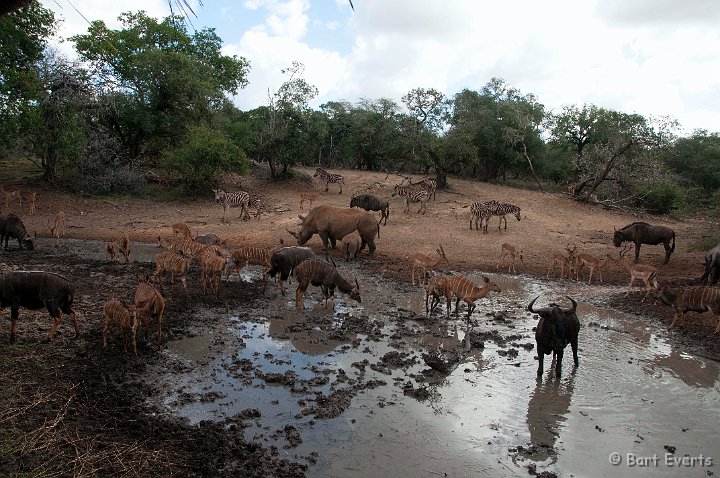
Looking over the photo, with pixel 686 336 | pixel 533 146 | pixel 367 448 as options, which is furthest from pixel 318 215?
pixel 533 146

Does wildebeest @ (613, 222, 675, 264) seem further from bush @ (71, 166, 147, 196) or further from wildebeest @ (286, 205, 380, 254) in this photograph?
bush @ (71, 166, 147, 196)

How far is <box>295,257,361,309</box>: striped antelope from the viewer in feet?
38.1

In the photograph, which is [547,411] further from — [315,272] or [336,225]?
[336,225]

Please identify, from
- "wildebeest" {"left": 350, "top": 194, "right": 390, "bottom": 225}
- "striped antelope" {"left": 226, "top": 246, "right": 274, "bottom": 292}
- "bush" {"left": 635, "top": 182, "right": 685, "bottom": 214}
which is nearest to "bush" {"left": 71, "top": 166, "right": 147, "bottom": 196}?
"wildebeest" {"left": 350, "top": 194, "right": 390, "bottom": 225}

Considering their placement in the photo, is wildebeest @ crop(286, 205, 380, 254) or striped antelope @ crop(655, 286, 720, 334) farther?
wildebeest @ crop(286, 205, 380, 254)

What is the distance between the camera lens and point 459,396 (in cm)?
790

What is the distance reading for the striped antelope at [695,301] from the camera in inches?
422

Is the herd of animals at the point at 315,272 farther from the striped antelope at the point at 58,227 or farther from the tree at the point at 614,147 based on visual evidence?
the tree at the point at 614,147

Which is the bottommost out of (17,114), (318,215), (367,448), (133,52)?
(367,448)

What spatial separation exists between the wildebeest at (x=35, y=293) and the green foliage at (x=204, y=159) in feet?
55.0

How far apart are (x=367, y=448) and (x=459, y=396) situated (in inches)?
77.5

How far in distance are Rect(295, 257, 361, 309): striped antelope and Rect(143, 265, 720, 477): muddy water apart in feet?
1.45

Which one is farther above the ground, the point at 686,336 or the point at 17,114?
the point at 17,114

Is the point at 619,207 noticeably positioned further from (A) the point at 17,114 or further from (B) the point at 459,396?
(A) the point at 17,114
